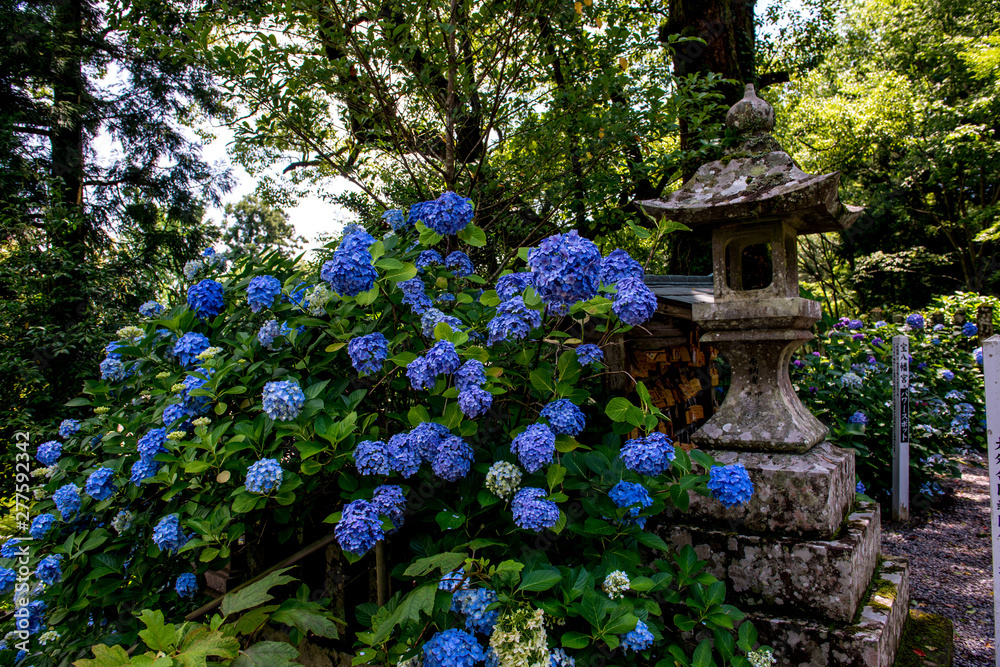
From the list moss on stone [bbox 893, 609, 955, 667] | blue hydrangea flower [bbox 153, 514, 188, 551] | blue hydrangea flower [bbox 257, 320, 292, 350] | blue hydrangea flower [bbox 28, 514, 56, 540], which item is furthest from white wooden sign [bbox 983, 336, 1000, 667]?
blue hydrangea flower [bbox 28, 514, 56, 540]

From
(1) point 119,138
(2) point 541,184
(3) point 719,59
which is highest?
(1) point 119,138

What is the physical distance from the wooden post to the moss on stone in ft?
8.02

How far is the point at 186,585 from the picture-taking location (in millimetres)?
1724

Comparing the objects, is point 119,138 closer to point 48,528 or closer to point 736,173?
point 48,528

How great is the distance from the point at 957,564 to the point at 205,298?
5654 mm

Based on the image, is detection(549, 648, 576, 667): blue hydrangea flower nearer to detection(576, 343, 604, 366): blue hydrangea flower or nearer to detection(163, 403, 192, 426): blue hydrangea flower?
detection(576, 343, 604, 366): blue hydrangea flower

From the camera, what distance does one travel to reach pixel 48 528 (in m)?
1.89

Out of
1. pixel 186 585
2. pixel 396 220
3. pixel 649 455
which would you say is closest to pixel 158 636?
pixel 186 585

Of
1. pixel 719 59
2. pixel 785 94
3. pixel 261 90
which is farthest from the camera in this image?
pixel 785 94

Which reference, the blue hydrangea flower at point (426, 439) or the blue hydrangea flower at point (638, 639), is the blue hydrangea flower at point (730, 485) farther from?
the blue hydrangea flower at point (426, 439)

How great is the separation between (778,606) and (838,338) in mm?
5026

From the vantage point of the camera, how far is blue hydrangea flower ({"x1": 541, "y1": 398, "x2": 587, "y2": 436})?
165cm

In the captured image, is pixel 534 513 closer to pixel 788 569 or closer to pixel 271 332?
pixel 271 332

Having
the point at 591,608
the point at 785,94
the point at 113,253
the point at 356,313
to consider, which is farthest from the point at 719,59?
the point at 785,94
